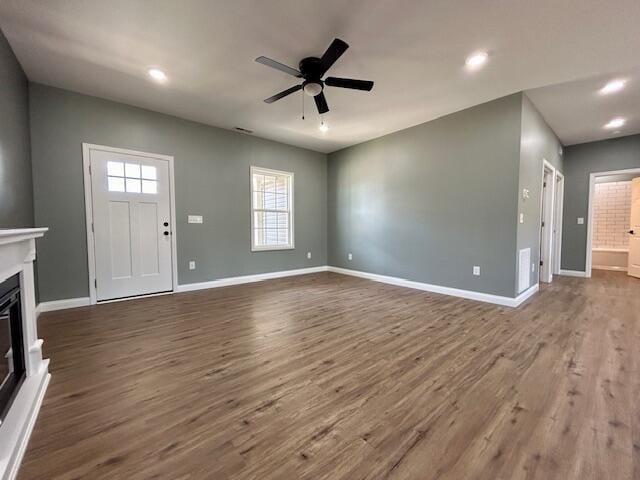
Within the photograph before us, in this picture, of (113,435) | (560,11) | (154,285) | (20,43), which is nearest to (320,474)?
(113,435)

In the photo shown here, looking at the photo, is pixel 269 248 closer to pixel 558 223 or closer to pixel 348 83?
pixel 348 83

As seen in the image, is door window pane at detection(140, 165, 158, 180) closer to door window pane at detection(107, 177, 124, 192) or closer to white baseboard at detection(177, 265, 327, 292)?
door window pane at detection(107, 177, 124, 192)

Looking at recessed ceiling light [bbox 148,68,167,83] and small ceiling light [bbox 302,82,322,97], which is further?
recessed ceiling light [bbox 148,68,167,83]

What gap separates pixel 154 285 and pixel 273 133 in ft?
10.2

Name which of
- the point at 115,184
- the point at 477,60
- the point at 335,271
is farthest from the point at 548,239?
the point at 115,184

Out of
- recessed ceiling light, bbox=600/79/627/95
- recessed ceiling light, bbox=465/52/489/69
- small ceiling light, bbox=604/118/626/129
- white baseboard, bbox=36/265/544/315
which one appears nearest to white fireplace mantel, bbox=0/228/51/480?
white baseboard, bbox=36/265/544/315

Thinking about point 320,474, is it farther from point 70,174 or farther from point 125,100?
point 125,100

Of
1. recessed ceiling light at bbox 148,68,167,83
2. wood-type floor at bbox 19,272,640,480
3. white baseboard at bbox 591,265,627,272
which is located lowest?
wood-type floor at bbox 19,272,640,480

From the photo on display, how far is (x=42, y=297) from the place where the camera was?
3.16 meters

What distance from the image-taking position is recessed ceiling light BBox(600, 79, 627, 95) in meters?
2.94

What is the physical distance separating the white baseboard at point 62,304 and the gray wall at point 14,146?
0.97 metres

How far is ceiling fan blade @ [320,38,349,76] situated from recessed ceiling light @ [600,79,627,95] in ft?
10.4

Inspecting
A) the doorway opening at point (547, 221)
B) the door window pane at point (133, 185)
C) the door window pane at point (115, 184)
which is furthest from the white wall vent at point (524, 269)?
the door window pane at point (115, 184)

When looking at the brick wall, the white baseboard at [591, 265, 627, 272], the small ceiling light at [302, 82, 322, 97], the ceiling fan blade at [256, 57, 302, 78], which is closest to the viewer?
the ceiling fan blade at [256, 57, 302, 78]
